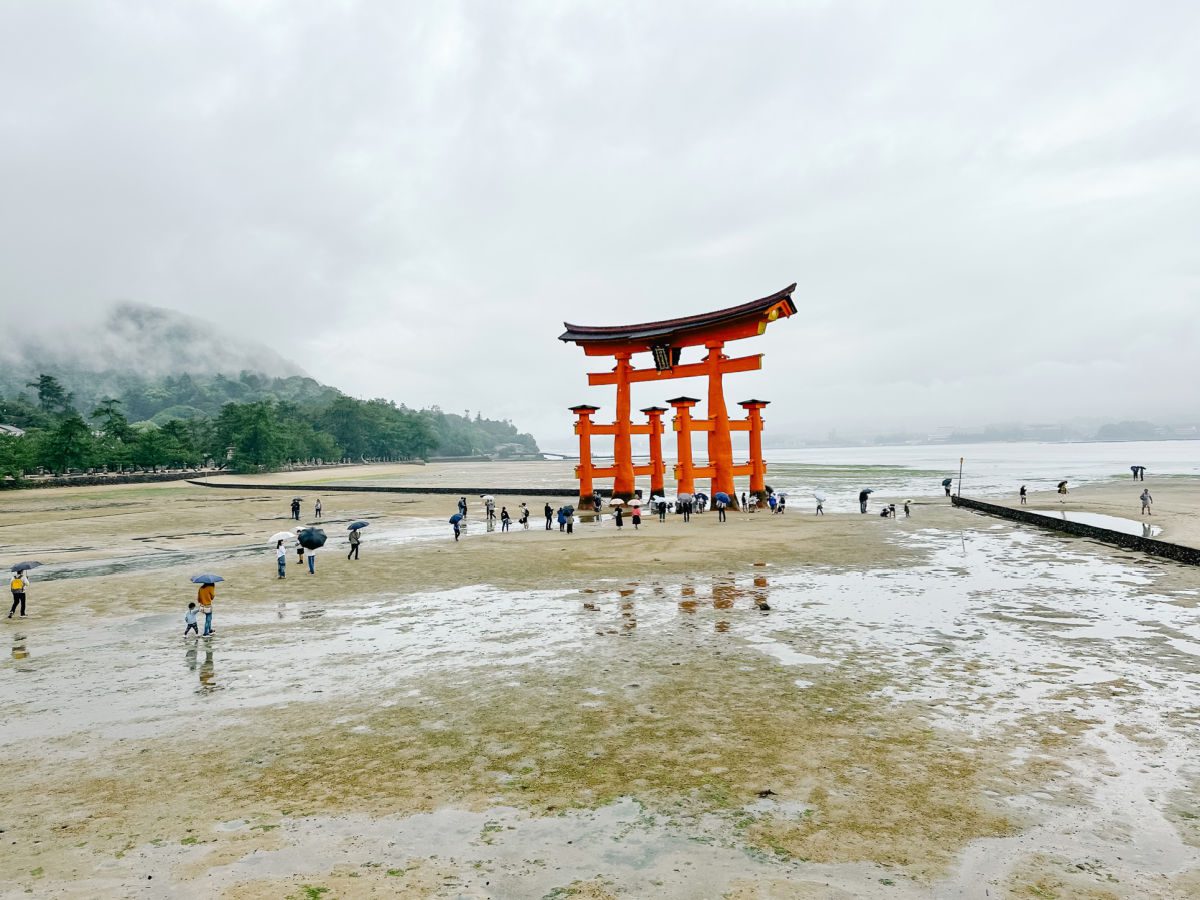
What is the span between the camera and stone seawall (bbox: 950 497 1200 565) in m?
19.3

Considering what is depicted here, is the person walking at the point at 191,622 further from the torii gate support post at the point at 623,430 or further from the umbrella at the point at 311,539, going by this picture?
the torii gate support post at the point at 623,430

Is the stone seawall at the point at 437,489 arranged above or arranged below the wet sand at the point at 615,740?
above

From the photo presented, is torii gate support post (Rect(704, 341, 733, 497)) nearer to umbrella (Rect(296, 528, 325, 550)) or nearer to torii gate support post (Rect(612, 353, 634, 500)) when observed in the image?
torii gate support post (Rect(612, 353, 634, 500))

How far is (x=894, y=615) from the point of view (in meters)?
13.9

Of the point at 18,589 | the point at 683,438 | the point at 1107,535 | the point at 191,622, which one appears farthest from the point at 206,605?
the point at 1107,535

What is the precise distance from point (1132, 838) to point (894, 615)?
8574 millimetres

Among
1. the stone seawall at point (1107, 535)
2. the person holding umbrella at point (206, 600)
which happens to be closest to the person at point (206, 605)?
the person holding umbrella at point (206, 600)

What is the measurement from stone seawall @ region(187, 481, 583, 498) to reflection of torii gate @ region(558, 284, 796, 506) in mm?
8618

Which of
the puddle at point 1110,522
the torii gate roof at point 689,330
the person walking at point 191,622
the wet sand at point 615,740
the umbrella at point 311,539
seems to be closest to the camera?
the wet sand at point 615,740

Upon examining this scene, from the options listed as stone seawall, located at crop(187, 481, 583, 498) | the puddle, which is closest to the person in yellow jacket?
the puddle

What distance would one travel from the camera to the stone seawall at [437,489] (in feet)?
163

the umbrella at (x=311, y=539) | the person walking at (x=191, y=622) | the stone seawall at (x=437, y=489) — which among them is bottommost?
the person walking at (x=191, y=622)

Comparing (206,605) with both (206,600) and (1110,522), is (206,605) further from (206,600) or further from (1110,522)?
(1110,522)

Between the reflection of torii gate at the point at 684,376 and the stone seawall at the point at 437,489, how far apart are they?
28.3 feet
